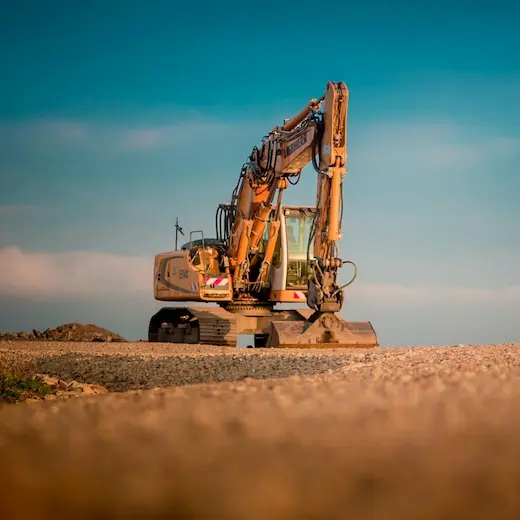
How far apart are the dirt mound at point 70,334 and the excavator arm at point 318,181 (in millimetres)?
6538

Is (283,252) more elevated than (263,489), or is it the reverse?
(283,252)

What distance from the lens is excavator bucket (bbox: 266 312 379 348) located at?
47.1ft

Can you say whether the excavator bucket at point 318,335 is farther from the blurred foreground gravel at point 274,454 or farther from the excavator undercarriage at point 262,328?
the blurred foreground gravel at point 274,454

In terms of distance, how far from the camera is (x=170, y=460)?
2271 millimetres

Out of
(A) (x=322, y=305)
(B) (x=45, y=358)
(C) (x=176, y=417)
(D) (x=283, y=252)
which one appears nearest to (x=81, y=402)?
(C) (x=176, y=417)

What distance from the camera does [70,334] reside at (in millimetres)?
22312

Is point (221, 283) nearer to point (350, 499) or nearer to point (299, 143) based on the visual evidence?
point (299, 143)

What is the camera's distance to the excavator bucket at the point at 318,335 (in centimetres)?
1436

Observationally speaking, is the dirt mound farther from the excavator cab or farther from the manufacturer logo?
the manufacturer logo

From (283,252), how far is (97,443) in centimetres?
1488

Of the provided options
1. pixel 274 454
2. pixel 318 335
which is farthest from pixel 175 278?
pixel 274 454

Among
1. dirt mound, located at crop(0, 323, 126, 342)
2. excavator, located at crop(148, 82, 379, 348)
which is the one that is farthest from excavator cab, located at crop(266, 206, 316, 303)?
dirt mound, located at crop(0, 323, 126, 342)

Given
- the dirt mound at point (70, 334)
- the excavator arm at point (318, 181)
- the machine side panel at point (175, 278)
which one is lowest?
the dirt mound at point (70, 334)

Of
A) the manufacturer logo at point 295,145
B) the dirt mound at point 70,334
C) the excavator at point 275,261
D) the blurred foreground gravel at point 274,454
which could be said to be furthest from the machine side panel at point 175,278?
the blurred foreground gravel at point 274,454
